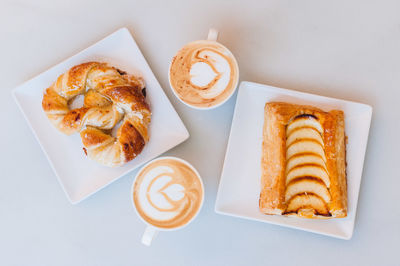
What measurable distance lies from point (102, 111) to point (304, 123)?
878mm

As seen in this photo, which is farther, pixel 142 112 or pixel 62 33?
pixel 62 33

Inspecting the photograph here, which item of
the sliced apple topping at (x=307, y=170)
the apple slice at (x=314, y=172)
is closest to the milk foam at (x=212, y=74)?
the sliced apple topping at (x=307, y=170)

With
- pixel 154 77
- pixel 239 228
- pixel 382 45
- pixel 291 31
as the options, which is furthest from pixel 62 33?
pixel 382 45

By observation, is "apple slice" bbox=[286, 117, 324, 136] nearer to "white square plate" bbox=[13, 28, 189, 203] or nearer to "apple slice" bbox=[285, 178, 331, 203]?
"apple slice" bbox=[285, 178, 331, 203]

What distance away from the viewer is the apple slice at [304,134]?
1.56 metres

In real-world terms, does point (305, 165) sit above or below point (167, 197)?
above

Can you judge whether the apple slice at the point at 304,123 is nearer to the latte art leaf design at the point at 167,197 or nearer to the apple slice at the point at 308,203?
the apple slice at the point at 308,203

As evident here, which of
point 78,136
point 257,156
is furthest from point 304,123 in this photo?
point 78,136

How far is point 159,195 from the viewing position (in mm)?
1523

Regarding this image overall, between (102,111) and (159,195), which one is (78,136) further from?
(159,195)

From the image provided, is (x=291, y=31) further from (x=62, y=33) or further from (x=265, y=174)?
(x=62, y=33)

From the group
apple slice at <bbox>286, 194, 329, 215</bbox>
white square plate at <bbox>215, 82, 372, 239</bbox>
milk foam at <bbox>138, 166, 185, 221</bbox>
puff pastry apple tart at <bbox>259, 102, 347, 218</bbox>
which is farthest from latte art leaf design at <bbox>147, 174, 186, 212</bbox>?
apple slice at <bbox>286, 194, 329, 215</bbox>

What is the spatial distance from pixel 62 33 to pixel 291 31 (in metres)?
1.11

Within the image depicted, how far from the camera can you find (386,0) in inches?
68.9
